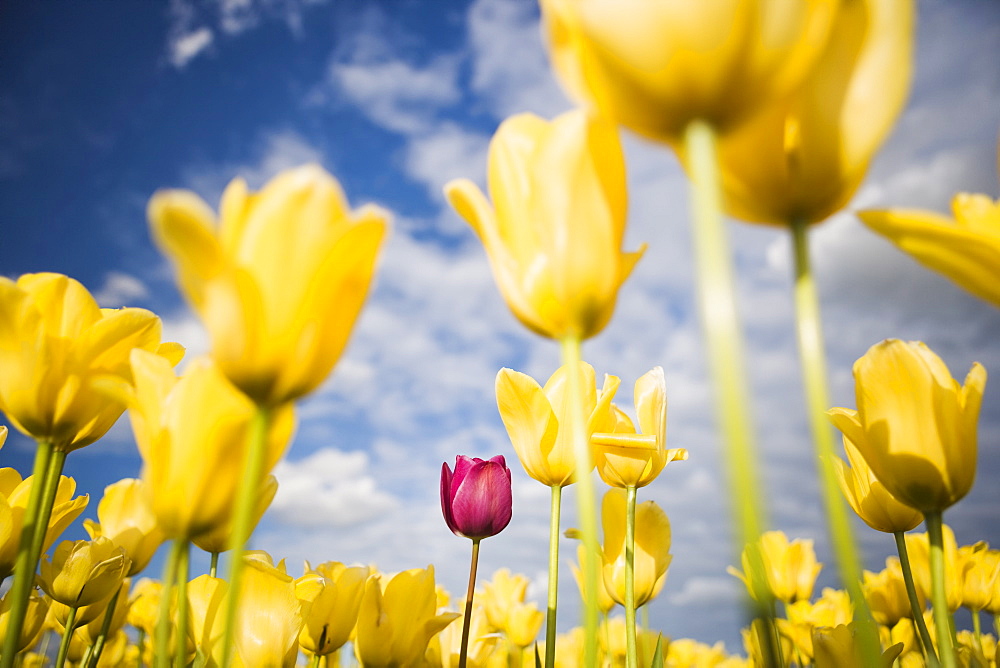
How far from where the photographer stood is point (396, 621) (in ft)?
6.30

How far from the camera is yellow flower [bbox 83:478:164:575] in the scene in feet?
6.67

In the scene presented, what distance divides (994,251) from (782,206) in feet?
1.07

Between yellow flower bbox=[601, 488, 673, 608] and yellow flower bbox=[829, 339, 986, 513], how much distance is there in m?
1.08

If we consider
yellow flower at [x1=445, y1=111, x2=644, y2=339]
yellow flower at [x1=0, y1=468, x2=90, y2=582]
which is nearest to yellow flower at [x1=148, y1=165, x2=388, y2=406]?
yellow flower at [x1=445, y1=111, x2=644, y2=339]

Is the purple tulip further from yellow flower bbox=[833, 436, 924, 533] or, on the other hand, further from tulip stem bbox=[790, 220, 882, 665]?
tulip stem bbox=[790, 220, 882, 665]

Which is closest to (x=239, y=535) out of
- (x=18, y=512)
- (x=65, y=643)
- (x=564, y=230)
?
(x=564, y=230)

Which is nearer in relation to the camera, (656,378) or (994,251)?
(994,251)

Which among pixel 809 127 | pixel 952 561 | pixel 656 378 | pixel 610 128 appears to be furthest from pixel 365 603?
pixel 952 561

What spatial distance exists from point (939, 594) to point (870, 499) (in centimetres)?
70

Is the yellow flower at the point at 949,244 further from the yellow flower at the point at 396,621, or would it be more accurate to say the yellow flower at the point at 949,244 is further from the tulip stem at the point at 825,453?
the yellow flower at the point at 396,621

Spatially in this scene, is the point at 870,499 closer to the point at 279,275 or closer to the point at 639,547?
the point at 639,547

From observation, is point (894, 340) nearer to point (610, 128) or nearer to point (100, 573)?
point (610, 128)

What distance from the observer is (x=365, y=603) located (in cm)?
189

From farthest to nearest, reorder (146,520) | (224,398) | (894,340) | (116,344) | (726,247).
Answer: (146,520), (116,344), (894,340), (224,398), (726,247)
